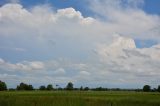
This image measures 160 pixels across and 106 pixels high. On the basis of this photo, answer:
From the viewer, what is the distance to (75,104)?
17172 mm

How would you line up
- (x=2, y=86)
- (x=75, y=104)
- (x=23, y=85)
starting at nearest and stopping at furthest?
(x=75, y=104)
(x=2, y=86)
(x=23, y=85)

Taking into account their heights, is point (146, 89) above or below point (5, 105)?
above

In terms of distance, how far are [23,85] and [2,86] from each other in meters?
15.5

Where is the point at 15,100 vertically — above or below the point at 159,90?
below

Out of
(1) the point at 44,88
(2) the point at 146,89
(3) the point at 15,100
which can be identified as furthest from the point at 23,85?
(3) the point at 15,100

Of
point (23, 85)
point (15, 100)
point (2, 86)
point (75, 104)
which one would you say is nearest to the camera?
point (75, 104)

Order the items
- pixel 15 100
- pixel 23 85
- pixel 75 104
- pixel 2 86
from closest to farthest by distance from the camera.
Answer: pixel 75 104 → pixel 15 100 → pixel 2 86 → pixel 23 85

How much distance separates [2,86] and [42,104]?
116440 millimetres

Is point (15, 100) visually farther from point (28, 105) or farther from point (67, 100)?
point (67, 100)

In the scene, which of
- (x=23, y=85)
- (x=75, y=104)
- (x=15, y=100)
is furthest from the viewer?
(x=23, y=85)

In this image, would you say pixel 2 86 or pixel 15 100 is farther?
pixel 2 86

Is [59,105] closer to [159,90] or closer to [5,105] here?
[5,105]

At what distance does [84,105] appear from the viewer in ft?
57.2

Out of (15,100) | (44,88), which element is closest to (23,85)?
(44,88)
